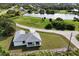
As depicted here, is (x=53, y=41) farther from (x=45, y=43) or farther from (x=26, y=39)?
(x=26, y=39)

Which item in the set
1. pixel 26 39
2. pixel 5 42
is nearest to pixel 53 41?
pixel 26 39

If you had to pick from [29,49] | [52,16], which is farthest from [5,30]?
[52,16]

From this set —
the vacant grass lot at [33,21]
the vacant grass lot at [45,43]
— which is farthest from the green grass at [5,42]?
the vacant grass lot at [33,21]

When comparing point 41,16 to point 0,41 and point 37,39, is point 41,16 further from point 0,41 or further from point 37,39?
point 0,41

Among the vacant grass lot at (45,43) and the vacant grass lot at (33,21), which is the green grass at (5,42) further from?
the vacant grass lot at (33,21)

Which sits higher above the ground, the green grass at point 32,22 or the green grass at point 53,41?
the green grass at point 32,22

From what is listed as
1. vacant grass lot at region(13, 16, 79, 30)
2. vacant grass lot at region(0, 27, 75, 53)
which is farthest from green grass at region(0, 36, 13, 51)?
vacant grass lot at region(13, 16, 79, 30)

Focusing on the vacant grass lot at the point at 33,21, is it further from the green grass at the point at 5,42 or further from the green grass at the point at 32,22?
the green grass at the point at 5,42

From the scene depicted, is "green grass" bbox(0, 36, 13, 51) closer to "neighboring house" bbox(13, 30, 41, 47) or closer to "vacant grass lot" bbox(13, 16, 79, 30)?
"neighboring house" bbox(13, 30, 41, 47)
